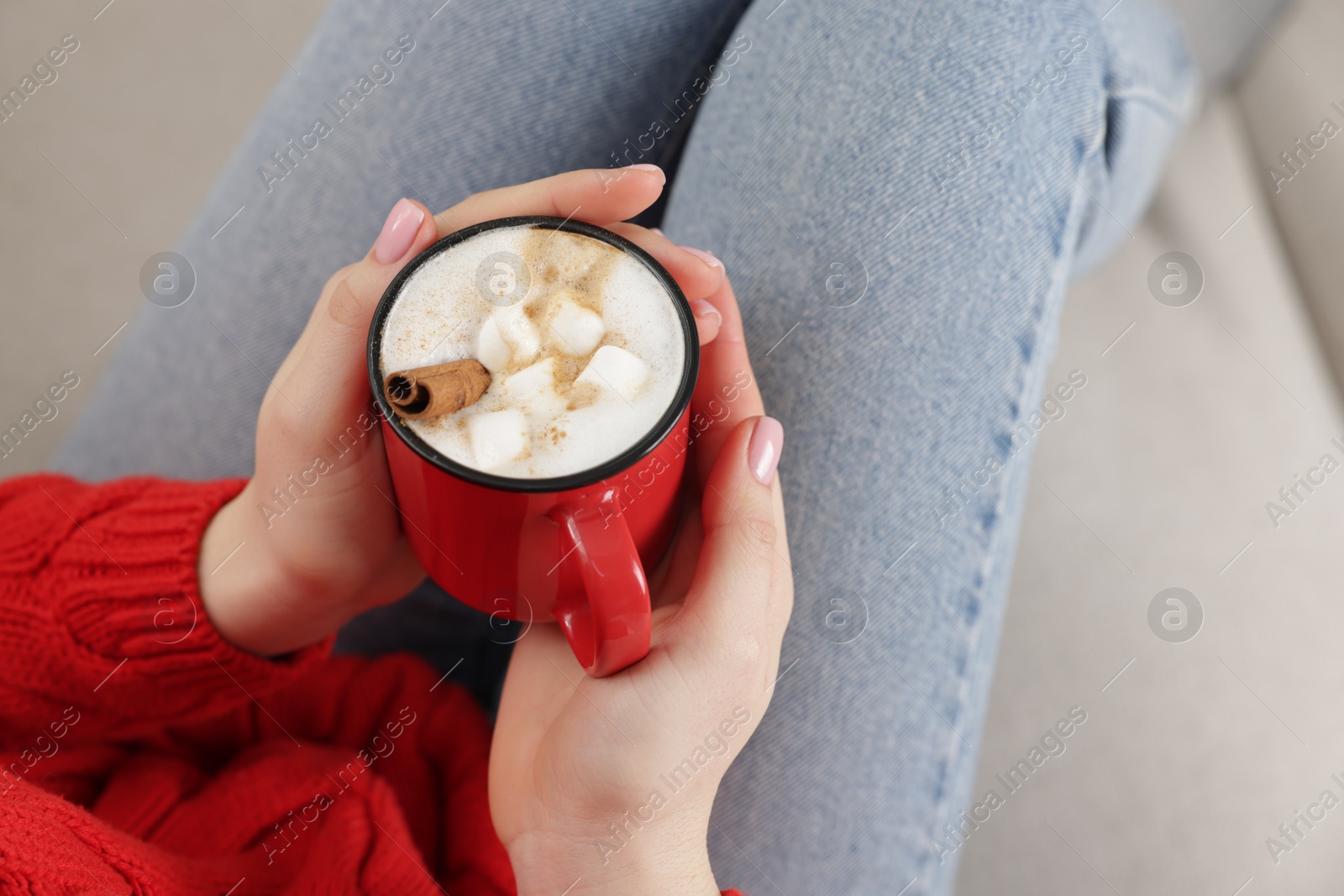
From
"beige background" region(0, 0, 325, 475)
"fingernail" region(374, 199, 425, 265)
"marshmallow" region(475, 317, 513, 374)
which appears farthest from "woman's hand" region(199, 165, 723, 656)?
"beige background" region(0, 0, 325, 475)

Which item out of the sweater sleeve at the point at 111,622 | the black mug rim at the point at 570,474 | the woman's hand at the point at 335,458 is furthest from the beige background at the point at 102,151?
the black mug rim at the point at 570,474

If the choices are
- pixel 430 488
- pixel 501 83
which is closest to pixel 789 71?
pixel 501 83

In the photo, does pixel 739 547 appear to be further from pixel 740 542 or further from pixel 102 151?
pixel 102 151

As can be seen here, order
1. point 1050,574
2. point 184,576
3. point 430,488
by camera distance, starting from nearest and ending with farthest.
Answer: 1. point 430,488
2. point 184,576
3. point 1050,574

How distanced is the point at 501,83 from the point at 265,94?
1265 mm

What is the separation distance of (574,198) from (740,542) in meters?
0.29

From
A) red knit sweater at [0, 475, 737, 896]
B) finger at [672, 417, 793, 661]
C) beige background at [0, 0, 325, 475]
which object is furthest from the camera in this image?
beige background at [0, 0, 325, 475]

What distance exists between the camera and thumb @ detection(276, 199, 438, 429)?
2.06 feet

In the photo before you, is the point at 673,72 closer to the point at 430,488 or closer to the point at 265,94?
the point at 430,488

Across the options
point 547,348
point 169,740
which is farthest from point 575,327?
point 169,740

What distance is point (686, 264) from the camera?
2.12ft

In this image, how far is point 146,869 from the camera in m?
0.62

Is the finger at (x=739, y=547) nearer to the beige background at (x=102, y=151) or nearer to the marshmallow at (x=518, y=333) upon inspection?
the marshmallow at (x=518, y=333)

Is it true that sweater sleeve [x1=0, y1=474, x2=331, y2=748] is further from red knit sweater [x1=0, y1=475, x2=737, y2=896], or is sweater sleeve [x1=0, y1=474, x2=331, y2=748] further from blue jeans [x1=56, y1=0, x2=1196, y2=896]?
blue jeans [x1=56, y1=0, x2=1196, y2=896]
